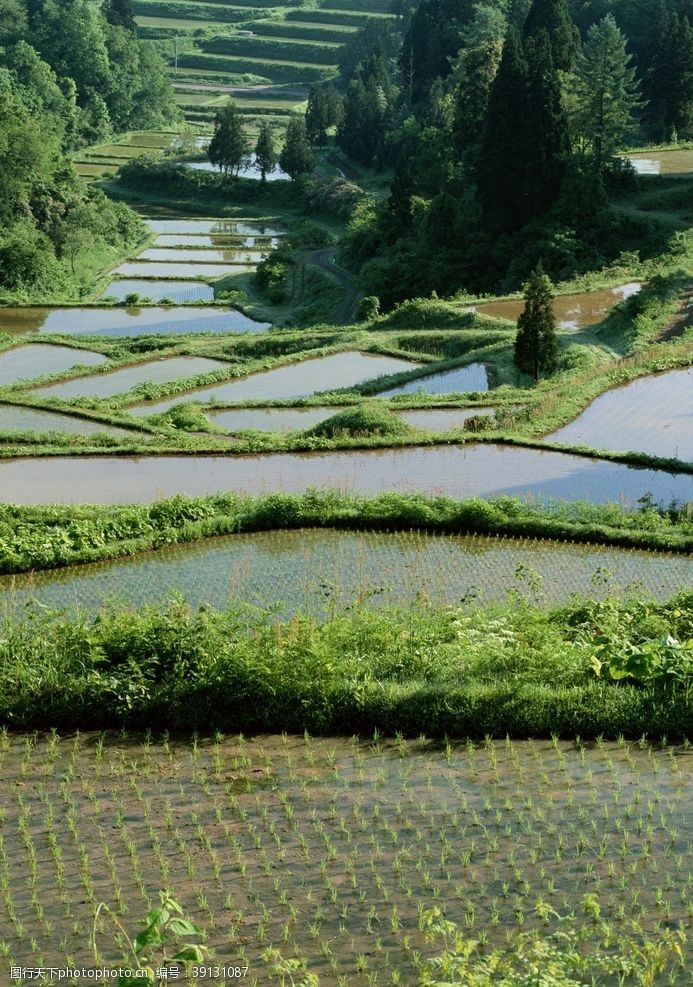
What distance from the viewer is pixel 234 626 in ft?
33.0

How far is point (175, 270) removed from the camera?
137ft

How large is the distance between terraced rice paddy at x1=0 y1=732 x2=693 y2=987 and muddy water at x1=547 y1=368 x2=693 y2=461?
896 cm

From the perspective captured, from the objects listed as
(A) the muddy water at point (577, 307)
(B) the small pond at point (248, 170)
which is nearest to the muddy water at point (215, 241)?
(B) the small pond at point (248, 170)

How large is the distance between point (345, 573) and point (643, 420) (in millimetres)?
7723

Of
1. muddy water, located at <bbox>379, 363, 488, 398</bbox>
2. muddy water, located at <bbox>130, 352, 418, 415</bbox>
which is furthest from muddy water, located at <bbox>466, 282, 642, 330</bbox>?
muddy water, located at <bbox>130, 352, 418, 415</bbox>

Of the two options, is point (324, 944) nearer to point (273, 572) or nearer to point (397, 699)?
point (397, 699)

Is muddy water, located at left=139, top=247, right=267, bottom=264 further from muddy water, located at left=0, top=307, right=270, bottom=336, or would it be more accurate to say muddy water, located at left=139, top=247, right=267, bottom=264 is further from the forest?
muddy water, located at left=0, top=307, right=270, bottom=336

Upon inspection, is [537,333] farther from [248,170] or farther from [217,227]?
[248,170]

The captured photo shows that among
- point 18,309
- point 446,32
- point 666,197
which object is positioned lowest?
point 18,309

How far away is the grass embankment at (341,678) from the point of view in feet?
30.1

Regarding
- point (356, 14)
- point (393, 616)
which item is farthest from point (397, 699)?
point (356, 14)

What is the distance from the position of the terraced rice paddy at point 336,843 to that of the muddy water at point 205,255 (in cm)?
3599

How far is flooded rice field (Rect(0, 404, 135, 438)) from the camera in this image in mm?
19156

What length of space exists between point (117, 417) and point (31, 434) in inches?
71.6
